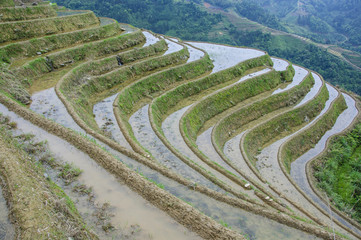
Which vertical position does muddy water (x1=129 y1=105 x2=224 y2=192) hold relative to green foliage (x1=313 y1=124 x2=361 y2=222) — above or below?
above

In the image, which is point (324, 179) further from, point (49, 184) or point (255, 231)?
point (49, 184)

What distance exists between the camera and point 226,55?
1486 inches

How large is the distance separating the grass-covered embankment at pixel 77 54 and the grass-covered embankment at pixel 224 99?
12179mm

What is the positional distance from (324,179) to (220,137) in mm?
8794

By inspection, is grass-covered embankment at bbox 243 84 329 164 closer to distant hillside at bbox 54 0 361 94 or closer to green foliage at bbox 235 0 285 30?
distant hillside at bbox 54 0 361 94

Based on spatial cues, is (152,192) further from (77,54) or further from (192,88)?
(77,54)

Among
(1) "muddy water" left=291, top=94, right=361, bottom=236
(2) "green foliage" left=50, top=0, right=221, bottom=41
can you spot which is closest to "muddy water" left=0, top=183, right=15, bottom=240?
(1) "muddy water" left=291, top=94, right=361, bottom=236

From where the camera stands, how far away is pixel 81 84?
21219 mm

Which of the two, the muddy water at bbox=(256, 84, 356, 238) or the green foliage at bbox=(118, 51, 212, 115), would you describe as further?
→ the green foliage at bbox=(118, 51, 212, 115)

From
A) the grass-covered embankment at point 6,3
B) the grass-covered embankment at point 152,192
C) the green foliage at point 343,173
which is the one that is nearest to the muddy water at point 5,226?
the grass-covered embankment at point 152,192

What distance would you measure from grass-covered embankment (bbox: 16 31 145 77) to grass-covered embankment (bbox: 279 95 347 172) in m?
20.5

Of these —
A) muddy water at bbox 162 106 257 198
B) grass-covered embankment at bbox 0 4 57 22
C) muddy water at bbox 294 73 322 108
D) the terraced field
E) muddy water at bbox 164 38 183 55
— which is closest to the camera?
the terraced field

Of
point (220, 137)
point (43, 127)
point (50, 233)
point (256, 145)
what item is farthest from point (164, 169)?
point (256, 145)

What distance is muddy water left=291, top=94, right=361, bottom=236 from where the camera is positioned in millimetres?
17022
